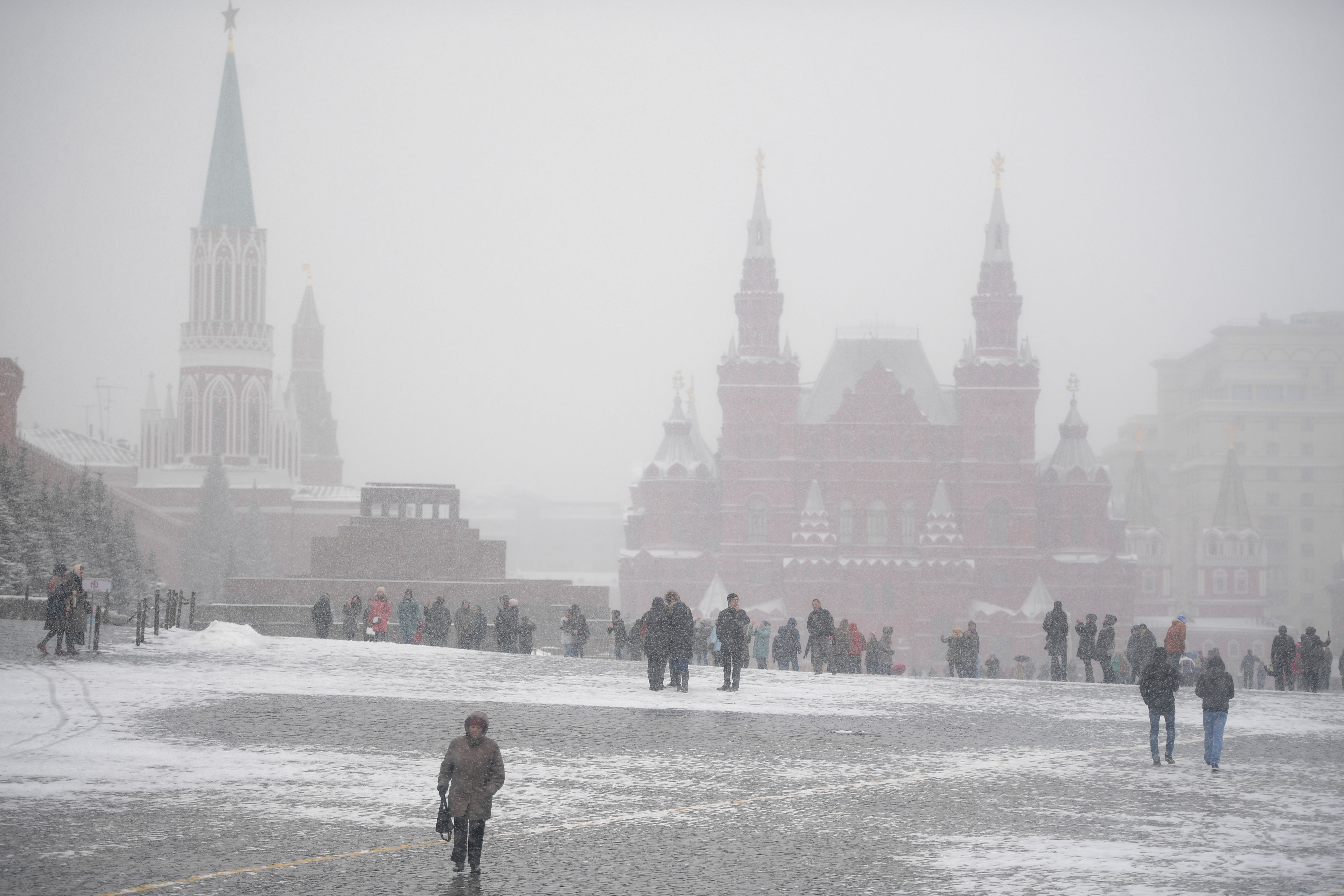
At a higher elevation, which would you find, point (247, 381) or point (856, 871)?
point (247, 381)

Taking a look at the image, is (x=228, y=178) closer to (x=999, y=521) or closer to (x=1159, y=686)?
(x=999, y=521)

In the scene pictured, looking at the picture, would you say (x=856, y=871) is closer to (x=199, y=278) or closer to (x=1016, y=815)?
(x=1016, y=815)

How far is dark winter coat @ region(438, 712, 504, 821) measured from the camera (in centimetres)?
1091

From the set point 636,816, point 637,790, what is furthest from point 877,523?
point 636,816

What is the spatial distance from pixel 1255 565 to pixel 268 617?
81.0 metres

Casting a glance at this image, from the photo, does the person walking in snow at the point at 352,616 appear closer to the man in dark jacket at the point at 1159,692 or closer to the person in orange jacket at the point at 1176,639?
the person in orange jacket at the point at 1176,639

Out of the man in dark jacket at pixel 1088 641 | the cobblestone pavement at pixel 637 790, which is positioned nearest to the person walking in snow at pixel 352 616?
the cobblestone pavement at pixel 637 790

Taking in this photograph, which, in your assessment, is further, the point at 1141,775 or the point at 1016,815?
the point at 1141,775

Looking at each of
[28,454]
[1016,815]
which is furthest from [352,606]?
[28,454]

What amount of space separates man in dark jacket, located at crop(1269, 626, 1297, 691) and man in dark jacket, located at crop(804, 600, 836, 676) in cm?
806

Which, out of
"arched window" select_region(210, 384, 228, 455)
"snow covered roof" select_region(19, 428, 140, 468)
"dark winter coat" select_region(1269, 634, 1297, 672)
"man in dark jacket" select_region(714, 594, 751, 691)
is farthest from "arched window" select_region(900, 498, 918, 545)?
"man in dark jacket" select_region(714, 594, 751, 691)

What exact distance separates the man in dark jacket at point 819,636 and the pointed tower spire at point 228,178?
7540 cm

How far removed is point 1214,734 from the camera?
54.4 ft

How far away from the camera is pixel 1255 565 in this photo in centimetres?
10288
